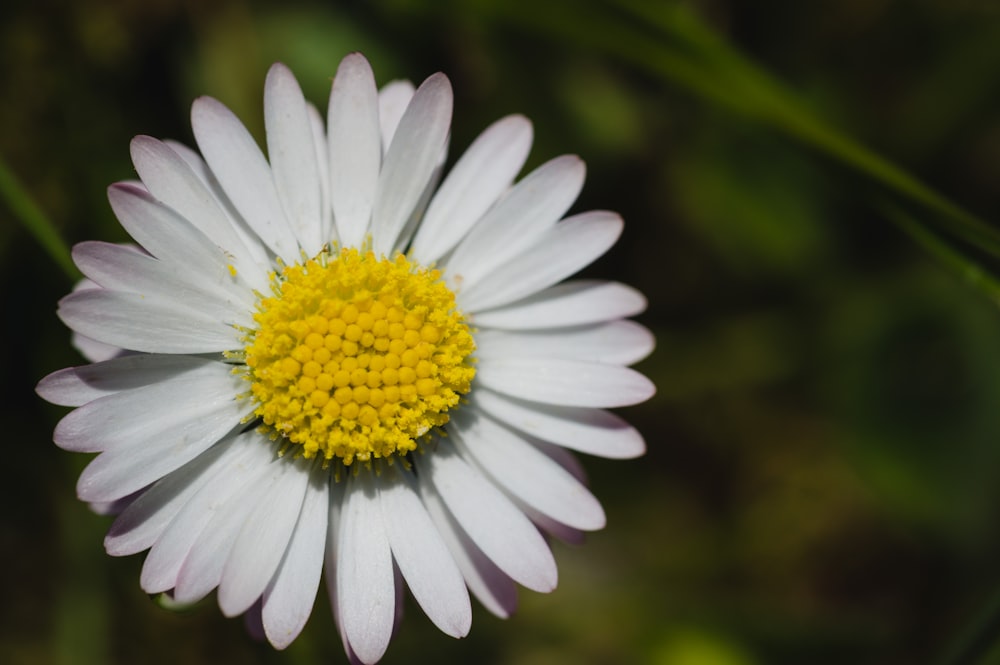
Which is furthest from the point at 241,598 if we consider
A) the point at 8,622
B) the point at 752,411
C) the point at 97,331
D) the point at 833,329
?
the point at 833,329

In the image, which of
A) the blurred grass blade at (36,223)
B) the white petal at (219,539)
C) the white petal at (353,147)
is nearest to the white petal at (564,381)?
the white petal at (353,147)

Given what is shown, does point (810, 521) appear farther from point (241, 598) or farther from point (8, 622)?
point (8, 622)

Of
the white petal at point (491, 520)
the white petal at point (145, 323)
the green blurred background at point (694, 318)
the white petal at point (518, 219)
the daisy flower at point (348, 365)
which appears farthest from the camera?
the green blurred background at point (694, 318)

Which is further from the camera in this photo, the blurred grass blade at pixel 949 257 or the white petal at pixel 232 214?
the blurred grass blade at pixel 949 257

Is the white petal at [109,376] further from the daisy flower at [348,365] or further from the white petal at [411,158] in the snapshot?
the white petal at [411,158]

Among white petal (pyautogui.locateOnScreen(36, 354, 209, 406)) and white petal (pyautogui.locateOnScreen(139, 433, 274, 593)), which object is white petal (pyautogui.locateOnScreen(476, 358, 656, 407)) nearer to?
white petal (pyautogui.locateOnScreen(139, 433, 274, 593))

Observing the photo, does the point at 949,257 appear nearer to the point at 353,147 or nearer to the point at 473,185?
the point at 473,185

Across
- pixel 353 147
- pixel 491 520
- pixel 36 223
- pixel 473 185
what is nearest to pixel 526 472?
pixel 491 520
